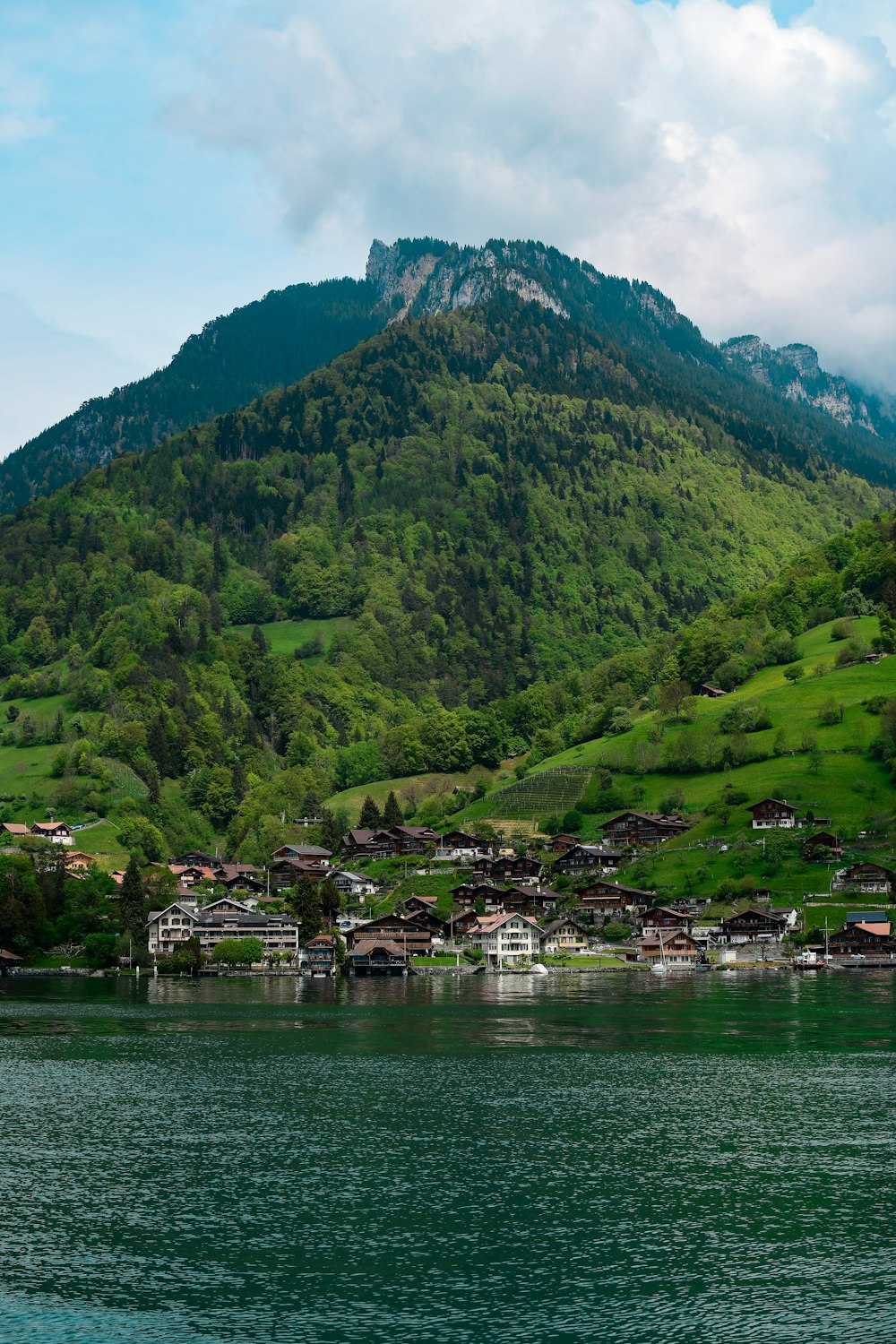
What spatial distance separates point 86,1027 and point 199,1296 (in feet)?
211

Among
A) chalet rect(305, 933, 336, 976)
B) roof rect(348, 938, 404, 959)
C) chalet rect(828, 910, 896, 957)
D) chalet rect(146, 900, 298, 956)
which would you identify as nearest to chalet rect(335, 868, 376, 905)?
chalet rect(146, 900, 298, 956)

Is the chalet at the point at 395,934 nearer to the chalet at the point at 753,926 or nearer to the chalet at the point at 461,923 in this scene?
the chalet at the point at 461,923

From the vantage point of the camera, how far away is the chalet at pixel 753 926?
158375mm

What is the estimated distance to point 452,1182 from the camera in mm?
52781

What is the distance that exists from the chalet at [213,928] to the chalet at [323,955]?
616 cm

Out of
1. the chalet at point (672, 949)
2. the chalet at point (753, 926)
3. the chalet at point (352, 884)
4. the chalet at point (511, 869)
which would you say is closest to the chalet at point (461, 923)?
the chalet at point (511, 869)

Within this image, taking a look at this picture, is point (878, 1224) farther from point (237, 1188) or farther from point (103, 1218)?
point (103, 1218)

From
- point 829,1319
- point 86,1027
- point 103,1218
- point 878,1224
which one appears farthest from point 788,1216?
point 86,1027

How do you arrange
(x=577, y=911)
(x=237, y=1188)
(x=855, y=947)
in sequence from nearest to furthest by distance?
(x=237, y=1188)
(x=855, y=947)
(x=577, y=911)

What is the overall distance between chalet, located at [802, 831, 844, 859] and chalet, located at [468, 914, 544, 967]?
3507cm

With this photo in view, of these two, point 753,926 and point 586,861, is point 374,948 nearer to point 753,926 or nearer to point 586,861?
point 753,926

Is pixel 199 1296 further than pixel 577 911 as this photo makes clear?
No

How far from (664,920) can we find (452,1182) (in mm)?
116913

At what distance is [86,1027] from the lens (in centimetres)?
10088
